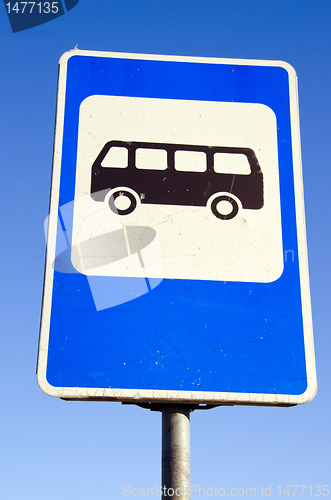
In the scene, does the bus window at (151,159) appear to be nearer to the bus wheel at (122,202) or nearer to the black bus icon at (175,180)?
the black bus icon at (175,180)

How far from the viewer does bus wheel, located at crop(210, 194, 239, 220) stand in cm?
195

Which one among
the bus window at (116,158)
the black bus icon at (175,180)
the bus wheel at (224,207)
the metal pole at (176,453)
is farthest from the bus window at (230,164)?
the metal pole at (176,453)

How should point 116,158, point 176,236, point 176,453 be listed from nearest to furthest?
1. point 176,453
2. point 176,236
3. point 116,158

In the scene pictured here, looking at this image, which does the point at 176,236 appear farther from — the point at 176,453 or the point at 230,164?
the point at 176,453

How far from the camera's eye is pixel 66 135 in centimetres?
205

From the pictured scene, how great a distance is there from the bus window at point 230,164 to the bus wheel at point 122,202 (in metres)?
0.36

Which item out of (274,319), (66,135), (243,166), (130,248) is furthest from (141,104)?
(274,319)

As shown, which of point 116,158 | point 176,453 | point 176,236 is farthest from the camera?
point 116,158

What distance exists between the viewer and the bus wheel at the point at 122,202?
193cm

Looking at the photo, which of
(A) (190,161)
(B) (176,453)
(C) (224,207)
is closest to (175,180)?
(A) (190,161)

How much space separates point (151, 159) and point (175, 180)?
126 mm

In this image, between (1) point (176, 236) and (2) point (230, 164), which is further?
(2) point (230, 164)

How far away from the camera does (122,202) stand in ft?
6.37

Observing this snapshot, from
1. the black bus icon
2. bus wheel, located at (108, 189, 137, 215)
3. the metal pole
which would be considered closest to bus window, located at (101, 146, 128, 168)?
the black bus icon
